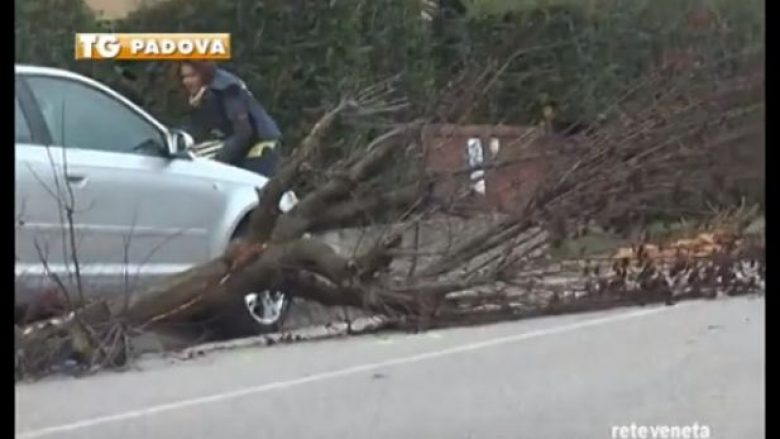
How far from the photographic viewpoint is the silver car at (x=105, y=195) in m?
5.29

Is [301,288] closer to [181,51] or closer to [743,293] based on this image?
[181,51]

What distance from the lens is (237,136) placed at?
5410 mm

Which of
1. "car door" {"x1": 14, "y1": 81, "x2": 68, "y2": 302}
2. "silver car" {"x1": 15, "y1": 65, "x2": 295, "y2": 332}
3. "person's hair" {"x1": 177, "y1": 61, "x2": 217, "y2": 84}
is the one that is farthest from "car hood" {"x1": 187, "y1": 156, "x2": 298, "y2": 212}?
"car door" {"x1": 14, "y1": 81, "x2": 68, "y2": 302}

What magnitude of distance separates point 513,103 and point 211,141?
96cm

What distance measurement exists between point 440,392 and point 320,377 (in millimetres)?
378

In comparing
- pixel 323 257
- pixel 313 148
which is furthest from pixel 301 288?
pixel 313 148

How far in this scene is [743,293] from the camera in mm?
5527

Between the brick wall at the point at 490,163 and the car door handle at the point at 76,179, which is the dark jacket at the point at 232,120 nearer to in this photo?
the car door handle at the point at 76,179

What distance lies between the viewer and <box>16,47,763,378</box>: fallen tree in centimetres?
541

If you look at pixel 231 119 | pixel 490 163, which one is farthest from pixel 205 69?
pixel 490 163

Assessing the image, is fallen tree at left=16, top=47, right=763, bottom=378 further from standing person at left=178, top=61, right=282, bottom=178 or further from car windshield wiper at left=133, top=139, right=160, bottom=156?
car windshield wiper at left=133, top=139, right=160, bottom=156

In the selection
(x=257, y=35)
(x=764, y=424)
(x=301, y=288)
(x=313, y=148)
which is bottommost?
(x=764, y=424)

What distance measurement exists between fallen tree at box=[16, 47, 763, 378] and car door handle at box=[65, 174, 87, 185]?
0.39 metres

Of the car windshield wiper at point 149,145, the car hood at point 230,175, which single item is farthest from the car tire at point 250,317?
the car windshield wiper at point 149,145
